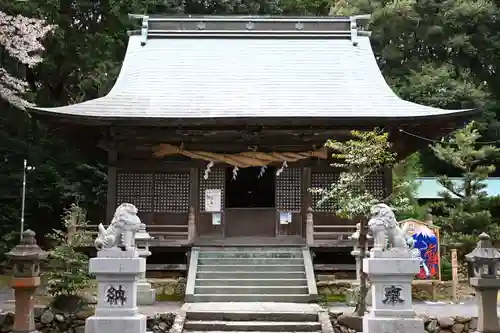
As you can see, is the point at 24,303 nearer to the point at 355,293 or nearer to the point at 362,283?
the point at 362,283

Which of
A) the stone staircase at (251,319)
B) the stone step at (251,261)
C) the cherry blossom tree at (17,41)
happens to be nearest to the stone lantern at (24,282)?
the stone staircase at (251,319)

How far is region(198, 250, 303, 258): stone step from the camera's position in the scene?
1366 cm

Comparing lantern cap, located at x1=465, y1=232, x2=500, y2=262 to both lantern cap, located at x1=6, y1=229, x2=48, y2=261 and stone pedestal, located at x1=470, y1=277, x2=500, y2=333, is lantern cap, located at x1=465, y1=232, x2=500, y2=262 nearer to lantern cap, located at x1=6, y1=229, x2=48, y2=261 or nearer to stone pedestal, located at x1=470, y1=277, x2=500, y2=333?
stone pedestal, located at x1=470, y1=277, x2=500, y2=333

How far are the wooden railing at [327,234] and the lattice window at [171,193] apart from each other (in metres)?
3.60

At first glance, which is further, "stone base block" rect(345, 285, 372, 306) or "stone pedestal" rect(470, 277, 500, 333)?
"stone base block" rect(345, 285, 372, 306)

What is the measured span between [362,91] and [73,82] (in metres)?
13.6

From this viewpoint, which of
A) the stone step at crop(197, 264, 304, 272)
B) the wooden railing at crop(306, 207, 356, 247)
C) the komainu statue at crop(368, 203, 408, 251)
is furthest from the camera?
the wooden railing at crop(306, 207, 356, 247)

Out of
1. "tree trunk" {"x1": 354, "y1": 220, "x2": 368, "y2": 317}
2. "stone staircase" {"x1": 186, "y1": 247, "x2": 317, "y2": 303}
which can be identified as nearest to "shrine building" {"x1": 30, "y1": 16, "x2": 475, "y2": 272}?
"stone staircase" {"x1": 186, "y1": 247, "x2": 317, "y2": 303}

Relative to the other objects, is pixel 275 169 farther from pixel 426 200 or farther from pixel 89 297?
pixel 426 200

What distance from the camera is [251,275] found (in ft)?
41.9

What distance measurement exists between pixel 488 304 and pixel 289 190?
7261 millimetres

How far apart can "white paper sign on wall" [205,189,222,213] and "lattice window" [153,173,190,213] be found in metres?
0.59

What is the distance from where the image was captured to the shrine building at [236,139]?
14.4 metres

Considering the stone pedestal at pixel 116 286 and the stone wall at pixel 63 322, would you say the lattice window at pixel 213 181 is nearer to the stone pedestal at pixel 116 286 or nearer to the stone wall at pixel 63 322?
the stone wall at pixel 63 322
